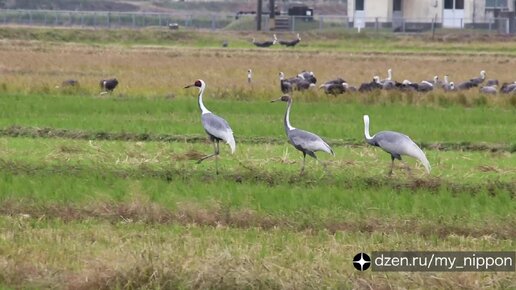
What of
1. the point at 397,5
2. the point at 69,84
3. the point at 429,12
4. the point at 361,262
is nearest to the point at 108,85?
the point at 69,84

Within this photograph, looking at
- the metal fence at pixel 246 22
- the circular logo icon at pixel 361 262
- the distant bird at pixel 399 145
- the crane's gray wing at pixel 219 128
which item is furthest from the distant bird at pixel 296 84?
the metal fence at pixel 246 22

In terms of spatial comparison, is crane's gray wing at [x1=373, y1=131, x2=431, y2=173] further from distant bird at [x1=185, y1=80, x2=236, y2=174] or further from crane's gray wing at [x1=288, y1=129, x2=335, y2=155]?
distant bird at [x1=185, y1=80, x2=236, y2=174]

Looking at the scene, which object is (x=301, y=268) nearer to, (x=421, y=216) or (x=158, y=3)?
(x=421, y=216)

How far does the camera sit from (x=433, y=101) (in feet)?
97.1

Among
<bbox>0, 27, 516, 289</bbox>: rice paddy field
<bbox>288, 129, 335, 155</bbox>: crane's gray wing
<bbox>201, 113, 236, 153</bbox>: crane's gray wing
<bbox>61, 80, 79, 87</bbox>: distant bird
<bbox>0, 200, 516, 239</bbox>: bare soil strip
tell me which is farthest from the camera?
<bbox>61, 80, 79, 87</bbox>: distant bird

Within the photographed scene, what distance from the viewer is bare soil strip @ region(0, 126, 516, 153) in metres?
21.1

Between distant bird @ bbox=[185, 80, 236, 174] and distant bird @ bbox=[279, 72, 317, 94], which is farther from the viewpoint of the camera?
distant bird @ bbox=[279, 72, 317, 94]

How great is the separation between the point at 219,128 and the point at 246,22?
76.7m

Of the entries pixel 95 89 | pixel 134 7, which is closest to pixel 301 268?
pixel 95 89

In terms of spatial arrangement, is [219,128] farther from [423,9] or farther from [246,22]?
[246,22]

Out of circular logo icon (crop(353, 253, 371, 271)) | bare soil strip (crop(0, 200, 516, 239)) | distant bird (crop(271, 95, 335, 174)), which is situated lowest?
bare soil strip (crop(0, 200, 516, 239))

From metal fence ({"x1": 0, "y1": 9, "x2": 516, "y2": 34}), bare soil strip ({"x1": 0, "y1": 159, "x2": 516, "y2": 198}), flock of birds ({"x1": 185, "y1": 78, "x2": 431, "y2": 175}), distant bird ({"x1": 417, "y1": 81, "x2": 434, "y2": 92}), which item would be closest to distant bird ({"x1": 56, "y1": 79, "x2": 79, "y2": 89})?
distant bird ({"x1": 417, "y1": 81, "x2": 434, "y2": 92})

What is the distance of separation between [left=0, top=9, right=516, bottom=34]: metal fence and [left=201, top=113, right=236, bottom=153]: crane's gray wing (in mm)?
61404

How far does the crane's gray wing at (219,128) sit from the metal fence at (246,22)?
61.4 meters
